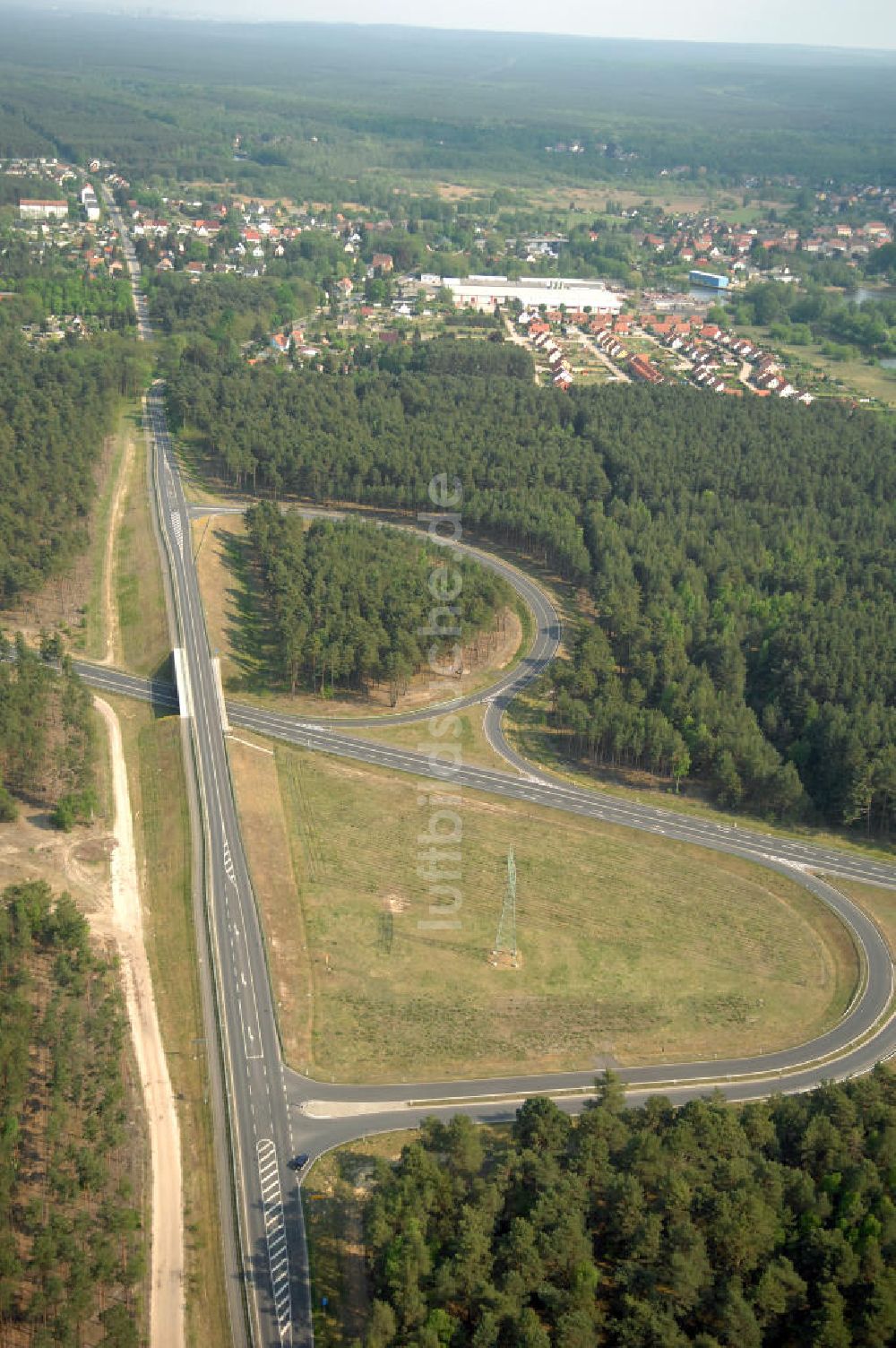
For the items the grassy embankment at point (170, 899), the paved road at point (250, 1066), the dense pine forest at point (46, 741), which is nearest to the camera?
the paved road at point (250, 1066)

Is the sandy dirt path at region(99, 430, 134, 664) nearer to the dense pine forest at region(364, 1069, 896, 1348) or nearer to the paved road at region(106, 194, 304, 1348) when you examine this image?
the paved road at region(106, 194, 304, 1348)

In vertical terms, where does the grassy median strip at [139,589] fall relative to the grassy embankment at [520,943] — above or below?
above

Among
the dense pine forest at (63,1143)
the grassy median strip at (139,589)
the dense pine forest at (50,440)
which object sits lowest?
the dense pine forest at (63,1143)

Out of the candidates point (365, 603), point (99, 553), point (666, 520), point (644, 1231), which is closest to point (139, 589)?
point (99, 553)

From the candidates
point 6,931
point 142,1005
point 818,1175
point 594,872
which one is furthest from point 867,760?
point 6,931

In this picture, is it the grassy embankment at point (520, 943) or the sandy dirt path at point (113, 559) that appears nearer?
the grassy embankment at point (520, 943)

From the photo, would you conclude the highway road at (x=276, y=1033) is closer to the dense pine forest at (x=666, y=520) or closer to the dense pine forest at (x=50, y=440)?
the dense pine forest at (x=666, y=520)

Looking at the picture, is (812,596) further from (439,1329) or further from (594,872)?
(439,1329)

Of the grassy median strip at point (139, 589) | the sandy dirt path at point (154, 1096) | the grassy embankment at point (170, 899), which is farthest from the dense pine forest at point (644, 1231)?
the grassy median strip at point (139, 589)
